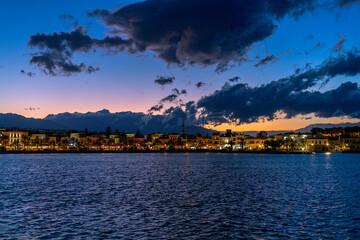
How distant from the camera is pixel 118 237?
71.4 ft

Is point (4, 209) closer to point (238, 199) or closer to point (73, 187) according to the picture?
point (73, 187)

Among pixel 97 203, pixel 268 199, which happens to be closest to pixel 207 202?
pixel 268 199

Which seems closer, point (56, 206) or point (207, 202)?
point (56, 206)

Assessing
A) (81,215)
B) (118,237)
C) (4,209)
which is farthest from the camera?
(4,209)

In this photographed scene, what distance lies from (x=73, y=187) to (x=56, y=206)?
1532cm

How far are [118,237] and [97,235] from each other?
1.55 m

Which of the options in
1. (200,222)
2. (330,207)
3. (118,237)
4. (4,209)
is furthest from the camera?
(330,207)

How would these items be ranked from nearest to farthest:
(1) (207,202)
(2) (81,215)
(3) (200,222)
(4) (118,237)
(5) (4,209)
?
(4) (118,237), (3) (200,222), (2) (81,215), (5) (4,209), (1) (207,202)

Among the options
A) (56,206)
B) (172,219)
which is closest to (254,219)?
(172,219)

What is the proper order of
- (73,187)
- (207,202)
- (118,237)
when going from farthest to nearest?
(73,187), (207,202), (118,237)

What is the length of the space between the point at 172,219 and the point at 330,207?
54.2ft

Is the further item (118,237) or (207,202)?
(207,202)

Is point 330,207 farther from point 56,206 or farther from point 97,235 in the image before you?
point 56,206

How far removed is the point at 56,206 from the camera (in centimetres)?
3231
